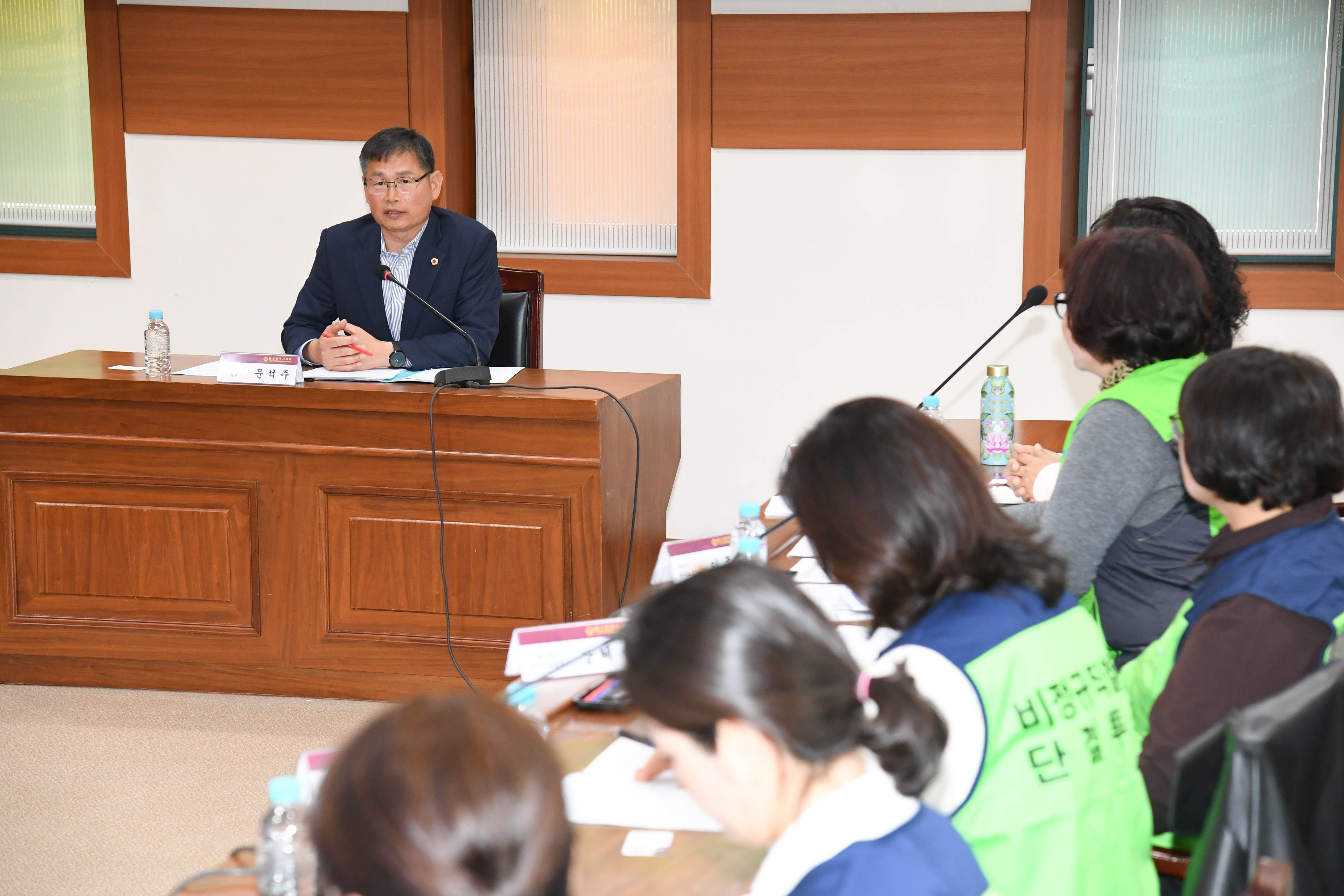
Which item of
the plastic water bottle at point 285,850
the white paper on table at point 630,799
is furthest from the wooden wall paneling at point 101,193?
the plastic water bottle at point 285,850

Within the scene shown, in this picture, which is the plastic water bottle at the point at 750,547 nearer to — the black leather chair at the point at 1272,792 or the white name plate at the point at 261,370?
the black leather chair at the point at 1272,792

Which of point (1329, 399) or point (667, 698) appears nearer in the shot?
point (667, 698)

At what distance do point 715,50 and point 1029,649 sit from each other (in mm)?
3935

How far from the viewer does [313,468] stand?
Result: 343cm

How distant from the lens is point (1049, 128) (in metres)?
4.73

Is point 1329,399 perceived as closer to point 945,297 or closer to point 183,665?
point 183,665

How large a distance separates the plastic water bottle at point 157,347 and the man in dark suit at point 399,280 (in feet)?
1.12

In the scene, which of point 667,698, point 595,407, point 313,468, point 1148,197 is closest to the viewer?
point 667,698

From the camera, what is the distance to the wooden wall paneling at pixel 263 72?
5035 millimetres

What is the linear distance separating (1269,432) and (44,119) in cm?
525

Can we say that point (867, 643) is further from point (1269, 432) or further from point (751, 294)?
point (751, 294)

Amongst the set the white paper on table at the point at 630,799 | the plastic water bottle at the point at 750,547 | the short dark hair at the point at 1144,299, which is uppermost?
the short dark hair at the point at 1144,299

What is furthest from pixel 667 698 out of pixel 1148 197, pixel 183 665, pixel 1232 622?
pixel 183 665

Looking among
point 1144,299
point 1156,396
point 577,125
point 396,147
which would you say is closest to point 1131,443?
point 1156,396
